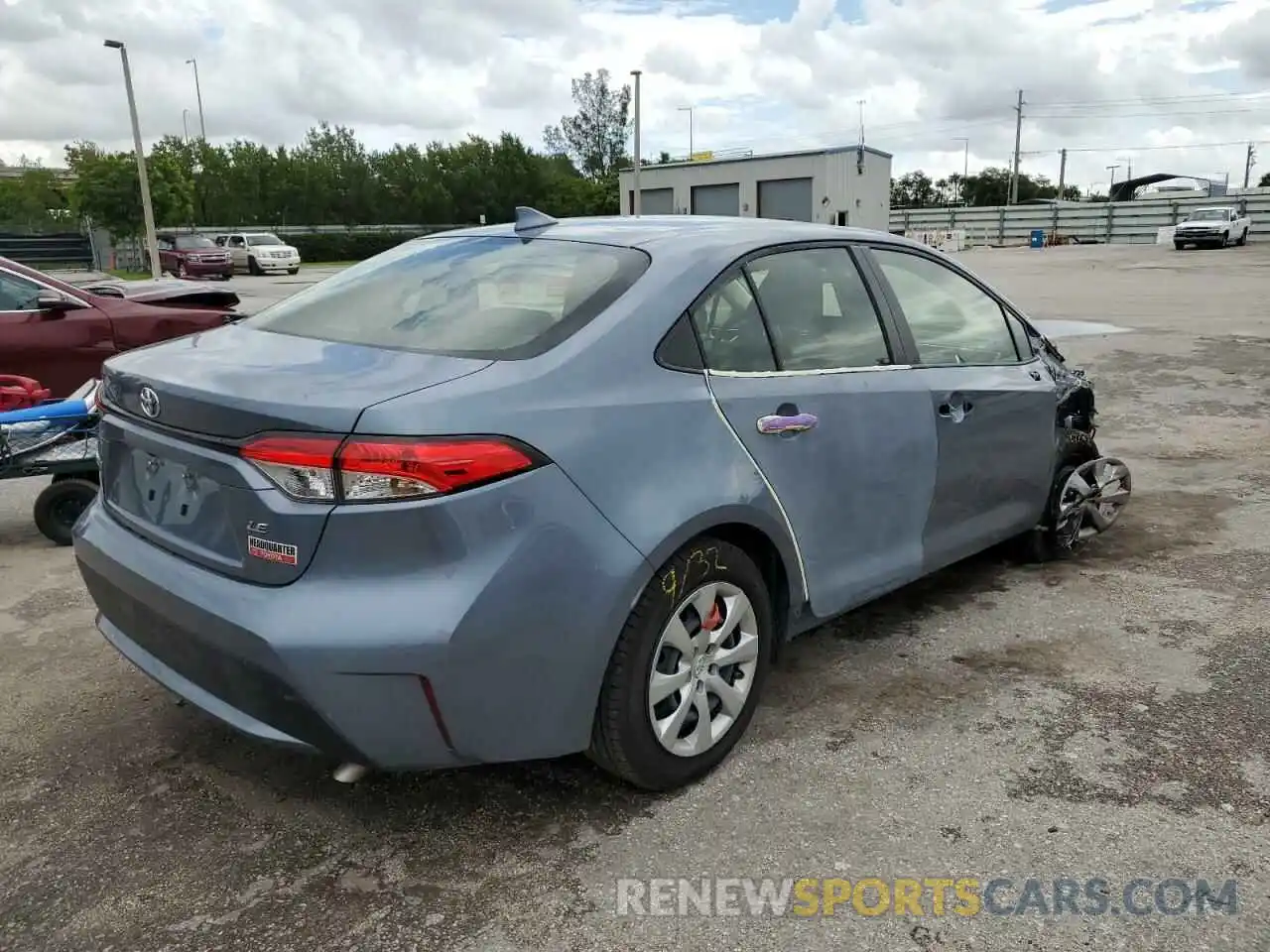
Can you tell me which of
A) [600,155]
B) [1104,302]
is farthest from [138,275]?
[600,155]

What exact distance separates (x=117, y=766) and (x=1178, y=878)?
9.59 feet

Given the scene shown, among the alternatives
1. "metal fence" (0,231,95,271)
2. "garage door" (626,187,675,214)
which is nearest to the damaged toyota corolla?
"metal fence" (0,231,95,271)

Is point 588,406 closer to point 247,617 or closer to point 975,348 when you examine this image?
point 247,617

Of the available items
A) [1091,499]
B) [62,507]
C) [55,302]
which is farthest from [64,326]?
[1091,499]

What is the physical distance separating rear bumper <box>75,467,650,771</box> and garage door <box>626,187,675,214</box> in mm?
52023

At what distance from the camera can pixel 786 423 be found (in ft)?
9.95

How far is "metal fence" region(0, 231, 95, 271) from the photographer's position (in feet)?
116

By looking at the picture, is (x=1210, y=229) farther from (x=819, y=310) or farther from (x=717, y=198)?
(x=819, y=310)

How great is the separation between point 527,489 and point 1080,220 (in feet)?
194

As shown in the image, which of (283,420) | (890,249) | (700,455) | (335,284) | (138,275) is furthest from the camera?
(138,275)

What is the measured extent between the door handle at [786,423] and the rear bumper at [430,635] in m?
0.67

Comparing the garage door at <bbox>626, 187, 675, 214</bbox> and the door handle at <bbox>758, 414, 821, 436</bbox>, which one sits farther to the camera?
the garage door at <bbox>626, 187, 675, 214</bbox>

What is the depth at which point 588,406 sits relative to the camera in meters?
2.54

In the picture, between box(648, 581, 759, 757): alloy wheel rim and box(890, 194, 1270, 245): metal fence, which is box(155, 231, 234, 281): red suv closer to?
box(648, 581, 759, 757): alloy wheel rim
